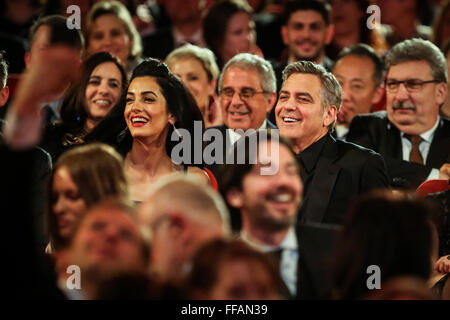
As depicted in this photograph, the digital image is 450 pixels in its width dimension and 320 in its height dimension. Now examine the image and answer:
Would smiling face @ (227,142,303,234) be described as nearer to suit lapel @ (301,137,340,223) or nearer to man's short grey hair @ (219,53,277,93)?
suit lapel @ (301,137,340,223)

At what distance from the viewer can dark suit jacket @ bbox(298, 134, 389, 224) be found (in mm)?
4047

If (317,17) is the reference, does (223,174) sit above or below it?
below

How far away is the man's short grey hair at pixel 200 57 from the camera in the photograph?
18.1 feet

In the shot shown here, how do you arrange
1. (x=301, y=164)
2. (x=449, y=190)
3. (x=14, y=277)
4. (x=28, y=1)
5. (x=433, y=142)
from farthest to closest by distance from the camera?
(x=28, y=1) < (x=433, y=142) < (x=301, y=164) < (x=449, y=190) < (x=14, y=277)

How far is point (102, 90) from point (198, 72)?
2.38 feet

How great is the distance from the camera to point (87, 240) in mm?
2805

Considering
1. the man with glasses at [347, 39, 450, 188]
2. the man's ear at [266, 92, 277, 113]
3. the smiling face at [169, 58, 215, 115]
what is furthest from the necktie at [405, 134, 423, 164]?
the smiling face at [169, 58, 215, 115]

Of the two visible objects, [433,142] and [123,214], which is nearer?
[123,214]

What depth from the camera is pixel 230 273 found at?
2.73m

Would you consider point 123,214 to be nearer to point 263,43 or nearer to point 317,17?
point 317,17

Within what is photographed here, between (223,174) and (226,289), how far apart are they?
2.59 ft

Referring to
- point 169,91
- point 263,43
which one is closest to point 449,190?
point 169,91

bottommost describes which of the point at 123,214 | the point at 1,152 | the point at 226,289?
the point at 226,289

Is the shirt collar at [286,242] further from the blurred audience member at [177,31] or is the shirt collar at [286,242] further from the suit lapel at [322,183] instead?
the blurred audience member at [177,31]
